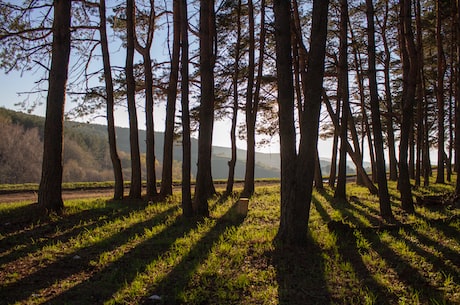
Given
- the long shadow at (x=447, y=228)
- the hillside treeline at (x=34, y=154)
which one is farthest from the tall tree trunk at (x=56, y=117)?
the hillside treeline at (x=34, y=154)

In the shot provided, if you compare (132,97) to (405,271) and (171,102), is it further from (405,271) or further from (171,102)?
(405,271)

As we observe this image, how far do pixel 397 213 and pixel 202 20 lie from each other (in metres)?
7.29

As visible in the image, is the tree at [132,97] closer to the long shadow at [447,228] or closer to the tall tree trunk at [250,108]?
the tall tree trunk at [250,108]

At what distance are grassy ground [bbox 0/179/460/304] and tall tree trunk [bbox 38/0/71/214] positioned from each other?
0.56 m

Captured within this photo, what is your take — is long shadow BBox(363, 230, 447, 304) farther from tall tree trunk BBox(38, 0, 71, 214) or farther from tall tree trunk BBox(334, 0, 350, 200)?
tall tree trunk BBox(38, 0, 71, 214)

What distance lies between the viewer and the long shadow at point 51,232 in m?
5.59

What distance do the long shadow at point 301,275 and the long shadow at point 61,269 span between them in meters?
2.78

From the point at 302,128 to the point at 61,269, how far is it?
4.31m

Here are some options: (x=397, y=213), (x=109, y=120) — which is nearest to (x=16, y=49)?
(x=109, y=120)

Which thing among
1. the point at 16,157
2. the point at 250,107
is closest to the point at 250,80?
the point at 250,107

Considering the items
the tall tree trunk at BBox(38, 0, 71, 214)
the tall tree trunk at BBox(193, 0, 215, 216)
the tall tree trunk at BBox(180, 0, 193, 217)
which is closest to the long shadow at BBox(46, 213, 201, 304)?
the tall tree trunk at BBox(180, 0, 193, 217)

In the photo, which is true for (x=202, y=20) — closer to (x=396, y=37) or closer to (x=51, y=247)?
(x=51, y=247)

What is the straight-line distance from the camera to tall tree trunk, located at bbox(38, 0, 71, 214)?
8.13m

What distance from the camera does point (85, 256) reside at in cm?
537
